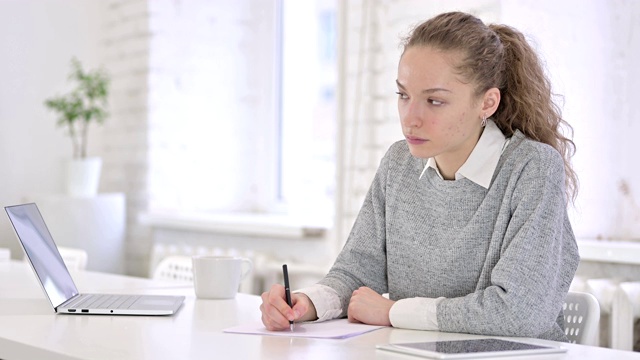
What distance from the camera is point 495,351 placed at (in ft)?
4.23

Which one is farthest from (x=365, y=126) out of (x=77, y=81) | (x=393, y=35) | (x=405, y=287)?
(x=77, y=81)

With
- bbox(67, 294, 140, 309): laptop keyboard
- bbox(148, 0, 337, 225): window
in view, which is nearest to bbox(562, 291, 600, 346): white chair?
bbox(67, 294, 140, 309): laptop keyboard

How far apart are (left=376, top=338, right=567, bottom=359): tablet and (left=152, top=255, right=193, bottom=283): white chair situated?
1.18 meters

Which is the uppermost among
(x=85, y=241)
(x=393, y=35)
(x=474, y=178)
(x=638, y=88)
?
(x=393, y=35)

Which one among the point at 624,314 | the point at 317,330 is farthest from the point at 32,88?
the point at 317,330

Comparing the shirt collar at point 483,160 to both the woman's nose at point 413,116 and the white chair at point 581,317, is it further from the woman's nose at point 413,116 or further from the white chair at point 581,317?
the white chair at point 581,317

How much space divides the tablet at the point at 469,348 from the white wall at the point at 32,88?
3003 mm

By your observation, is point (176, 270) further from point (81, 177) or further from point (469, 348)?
point (81, 177)

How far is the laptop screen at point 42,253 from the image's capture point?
5.55 feet

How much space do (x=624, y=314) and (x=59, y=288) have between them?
142 centimetres

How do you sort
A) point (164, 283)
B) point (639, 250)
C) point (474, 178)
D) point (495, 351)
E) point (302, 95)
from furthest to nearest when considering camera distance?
1. point (302, 95)
2. point (639, 250)
3. point (164, 283)
4. point (474, 178)
5. point (495, 351)

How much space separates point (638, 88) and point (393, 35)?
86cm

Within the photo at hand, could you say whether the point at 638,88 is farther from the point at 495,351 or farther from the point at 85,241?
the point at 85,241

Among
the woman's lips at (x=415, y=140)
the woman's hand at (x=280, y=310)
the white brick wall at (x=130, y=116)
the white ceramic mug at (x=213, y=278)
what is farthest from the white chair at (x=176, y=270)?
the white brick wall at (x=130, y=116)
